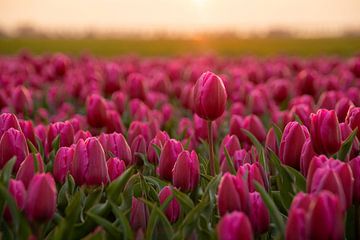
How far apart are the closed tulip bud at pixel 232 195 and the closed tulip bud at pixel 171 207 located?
0.89 ft

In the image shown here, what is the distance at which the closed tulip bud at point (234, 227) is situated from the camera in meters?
1.44

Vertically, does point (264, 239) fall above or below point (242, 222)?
below

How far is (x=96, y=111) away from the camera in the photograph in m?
3.42

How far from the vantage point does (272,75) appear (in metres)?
7.29

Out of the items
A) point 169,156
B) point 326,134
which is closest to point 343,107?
point 326,134

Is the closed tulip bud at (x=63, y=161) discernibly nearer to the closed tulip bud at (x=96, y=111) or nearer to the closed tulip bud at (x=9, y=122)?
the closed tulip bud at (x=9, y=122)

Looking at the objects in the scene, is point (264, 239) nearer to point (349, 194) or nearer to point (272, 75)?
point (349, 194)

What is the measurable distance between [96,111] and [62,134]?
2.19 ft

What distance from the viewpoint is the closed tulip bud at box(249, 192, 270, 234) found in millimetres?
1777

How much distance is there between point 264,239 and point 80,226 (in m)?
0.65

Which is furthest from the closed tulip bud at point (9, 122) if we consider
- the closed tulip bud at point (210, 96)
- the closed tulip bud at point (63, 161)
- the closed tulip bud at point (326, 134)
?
the closed tulip bud at point (326, 134)

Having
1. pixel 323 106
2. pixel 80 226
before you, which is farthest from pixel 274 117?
pixel 80 226

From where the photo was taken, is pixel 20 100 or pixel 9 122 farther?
pixel 20 100

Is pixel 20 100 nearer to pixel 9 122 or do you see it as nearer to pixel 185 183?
pixel 9 122
